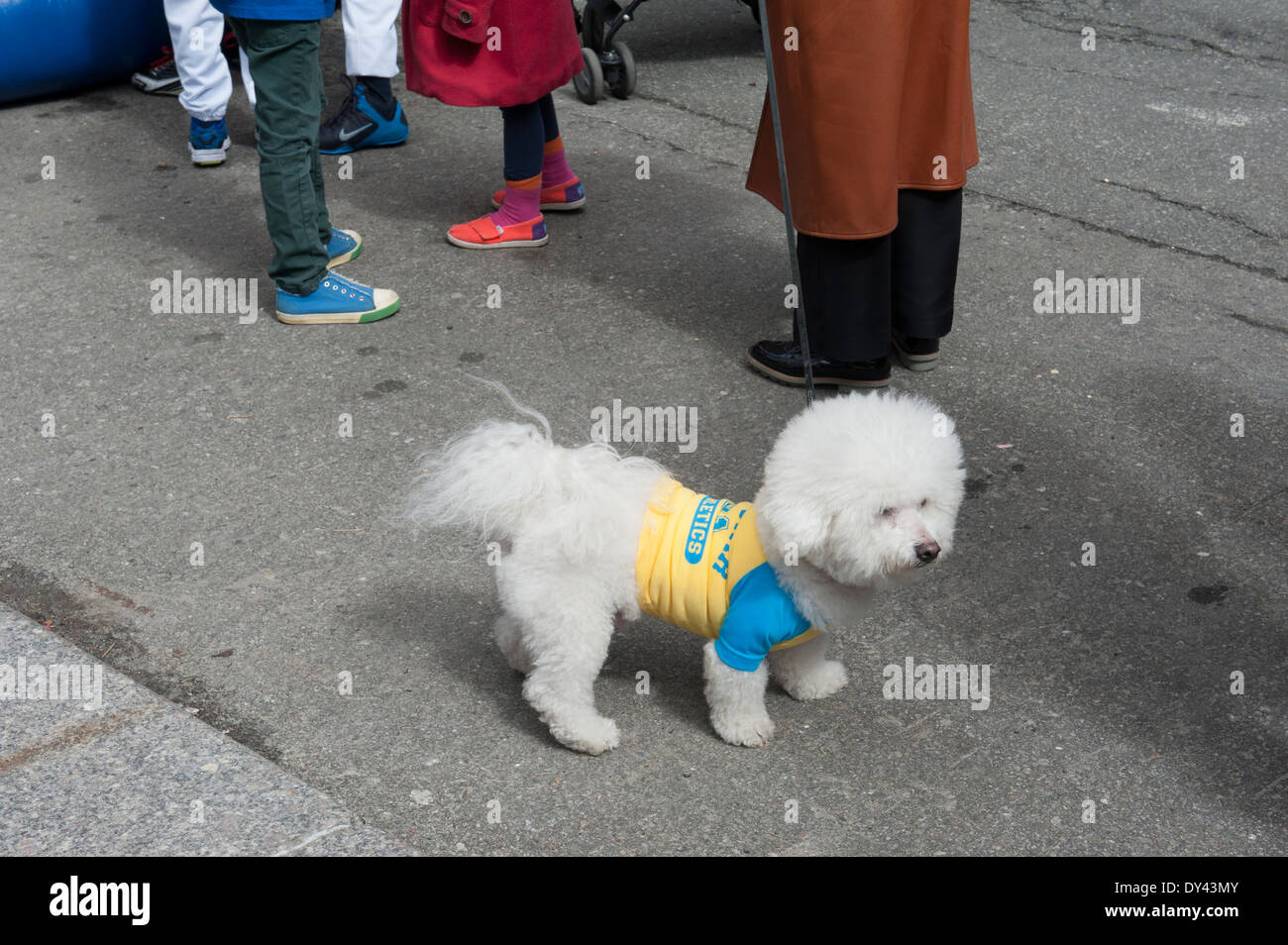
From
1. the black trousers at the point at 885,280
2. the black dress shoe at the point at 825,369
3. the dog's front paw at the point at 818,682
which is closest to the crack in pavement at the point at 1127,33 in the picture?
the black trousers at the point at 885,280

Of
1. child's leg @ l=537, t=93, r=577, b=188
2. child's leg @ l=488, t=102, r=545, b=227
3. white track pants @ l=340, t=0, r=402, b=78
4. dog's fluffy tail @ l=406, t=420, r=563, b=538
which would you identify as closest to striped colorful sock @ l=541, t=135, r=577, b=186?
child's leg @ l=537, t=93, r=577, b=188

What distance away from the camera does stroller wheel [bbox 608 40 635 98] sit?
6.61 m

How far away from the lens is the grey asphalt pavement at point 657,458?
8.87 feet

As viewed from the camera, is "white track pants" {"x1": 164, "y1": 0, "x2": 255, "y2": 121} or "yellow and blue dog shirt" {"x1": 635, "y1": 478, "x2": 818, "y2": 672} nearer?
"yellow and blue dog shirt" {"x1": 635, "y1": 478, "x2": 818, "y2": 672}

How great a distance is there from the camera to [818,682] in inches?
116

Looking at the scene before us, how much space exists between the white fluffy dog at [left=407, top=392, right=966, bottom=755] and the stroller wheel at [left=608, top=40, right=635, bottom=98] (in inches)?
172

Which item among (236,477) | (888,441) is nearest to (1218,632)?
(888,441)

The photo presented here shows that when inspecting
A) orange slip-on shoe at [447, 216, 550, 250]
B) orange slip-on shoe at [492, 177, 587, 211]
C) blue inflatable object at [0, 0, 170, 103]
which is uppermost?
blue inflatable object at [0, 0, 170, 103]

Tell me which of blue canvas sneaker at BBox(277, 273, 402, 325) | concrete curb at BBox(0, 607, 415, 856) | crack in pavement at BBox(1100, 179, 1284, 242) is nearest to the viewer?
concrete curb at BBox(0, 607, 415, 856)

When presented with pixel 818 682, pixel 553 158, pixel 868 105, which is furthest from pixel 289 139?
pixel 818 682

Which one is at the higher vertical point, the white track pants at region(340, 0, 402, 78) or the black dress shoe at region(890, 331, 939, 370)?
the white track pants at region(340, 0, 402, 78)

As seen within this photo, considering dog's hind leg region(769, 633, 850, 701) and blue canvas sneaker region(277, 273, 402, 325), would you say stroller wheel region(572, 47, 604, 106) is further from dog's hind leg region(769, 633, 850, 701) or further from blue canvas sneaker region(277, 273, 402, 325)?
dog's hind leg region(769, 633, 850, 701)

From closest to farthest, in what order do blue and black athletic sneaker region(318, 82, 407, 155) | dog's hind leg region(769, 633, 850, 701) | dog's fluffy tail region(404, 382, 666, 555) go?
dog's fluffy tail region(404, 382, 666, 555), dog's hind leg region(769, 633, 850, 701), blue and black athletic sneaker region(318, 82, 407, 155)

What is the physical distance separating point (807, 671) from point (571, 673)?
0.60m
